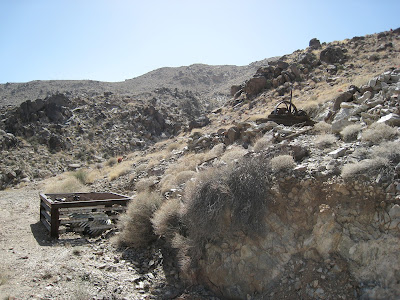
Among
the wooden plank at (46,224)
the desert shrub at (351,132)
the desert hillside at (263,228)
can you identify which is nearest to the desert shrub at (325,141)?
the desert hillside at (263,228)

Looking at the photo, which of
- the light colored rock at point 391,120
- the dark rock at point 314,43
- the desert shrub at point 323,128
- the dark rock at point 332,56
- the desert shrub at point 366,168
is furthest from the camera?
the dark rock at point 314,43

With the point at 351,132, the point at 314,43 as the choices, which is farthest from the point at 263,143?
the point at 314,43

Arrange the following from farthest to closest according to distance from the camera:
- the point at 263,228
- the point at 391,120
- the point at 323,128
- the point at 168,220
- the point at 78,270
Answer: the point at 323,128 → the point at 168,220 → the point at 391,120 → the point at 78,270 → the point at 263,228

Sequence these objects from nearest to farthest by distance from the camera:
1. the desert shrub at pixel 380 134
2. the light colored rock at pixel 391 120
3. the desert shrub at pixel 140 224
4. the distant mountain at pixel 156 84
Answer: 1. the desert shrub at pixel 380 134
2. the light colored rock at pixel 391 120
3. the desert shrub at pixel 140 224
4. the distant mountain at pixel 156 84

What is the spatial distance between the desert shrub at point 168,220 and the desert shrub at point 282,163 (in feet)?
8.06

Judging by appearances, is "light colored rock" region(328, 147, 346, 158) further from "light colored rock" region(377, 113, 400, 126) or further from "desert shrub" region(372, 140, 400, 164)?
"light colored rock" region(377, 113, 400, 126)

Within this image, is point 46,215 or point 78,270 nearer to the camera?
point 78,270

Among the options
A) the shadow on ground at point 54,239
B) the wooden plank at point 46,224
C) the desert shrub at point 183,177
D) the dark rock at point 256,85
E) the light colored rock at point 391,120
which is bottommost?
the shadow on ground at point 54,239

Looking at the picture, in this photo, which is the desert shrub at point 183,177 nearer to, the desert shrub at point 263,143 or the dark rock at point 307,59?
the desert shrub at point 263,143

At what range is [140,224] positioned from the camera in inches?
336

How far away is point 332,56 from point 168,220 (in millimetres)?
26886

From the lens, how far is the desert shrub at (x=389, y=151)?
5.87m

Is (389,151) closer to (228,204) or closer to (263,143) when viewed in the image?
(228,204)

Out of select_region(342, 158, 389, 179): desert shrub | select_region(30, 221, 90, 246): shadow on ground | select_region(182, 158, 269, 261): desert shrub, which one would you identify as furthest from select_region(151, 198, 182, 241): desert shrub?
select_region(342, 158, 389, 179): desert shrub
